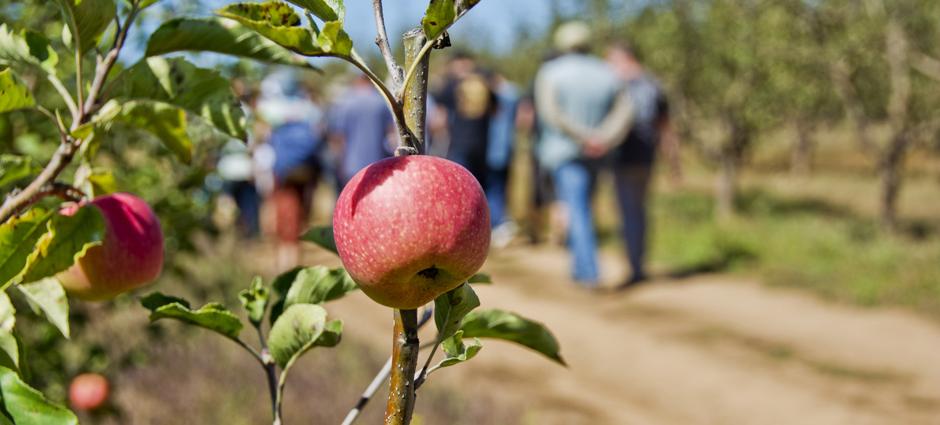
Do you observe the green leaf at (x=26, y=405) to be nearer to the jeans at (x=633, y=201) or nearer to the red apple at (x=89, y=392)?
the red apple at (x=89, y=392)

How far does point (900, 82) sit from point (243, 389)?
7875mm

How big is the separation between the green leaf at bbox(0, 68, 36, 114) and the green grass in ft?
20.7

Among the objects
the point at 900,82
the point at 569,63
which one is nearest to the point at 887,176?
the point at 900,82

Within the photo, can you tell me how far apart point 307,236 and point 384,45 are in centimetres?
36

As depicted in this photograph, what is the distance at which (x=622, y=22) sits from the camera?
16203 mm

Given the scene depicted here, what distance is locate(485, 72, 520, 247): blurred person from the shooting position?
9305 mm

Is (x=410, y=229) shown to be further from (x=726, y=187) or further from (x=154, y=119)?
(x=726, y=187)

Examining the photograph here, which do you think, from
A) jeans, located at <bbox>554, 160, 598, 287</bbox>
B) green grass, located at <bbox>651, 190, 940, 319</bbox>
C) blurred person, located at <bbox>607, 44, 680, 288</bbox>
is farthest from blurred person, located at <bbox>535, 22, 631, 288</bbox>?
green grass, located at <bbox>651, 190, 940, 319</bbox>

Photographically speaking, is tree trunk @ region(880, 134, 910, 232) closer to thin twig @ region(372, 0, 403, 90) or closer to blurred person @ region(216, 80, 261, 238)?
blurred person @ region(216, 80, 261, 238)

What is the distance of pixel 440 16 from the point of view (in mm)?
784

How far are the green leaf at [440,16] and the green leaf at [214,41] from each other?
29cm

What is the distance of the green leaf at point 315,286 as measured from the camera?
110 centimetres

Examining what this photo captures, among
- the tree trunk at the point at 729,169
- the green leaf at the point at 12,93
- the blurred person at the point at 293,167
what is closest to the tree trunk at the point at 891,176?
the tree trunk at the point at 729,169

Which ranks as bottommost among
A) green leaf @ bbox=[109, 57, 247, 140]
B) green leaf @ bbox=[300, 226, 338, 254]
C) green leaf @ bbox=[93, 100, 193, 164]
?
green leaf @ bbox=[300, 226, 338, 254]
